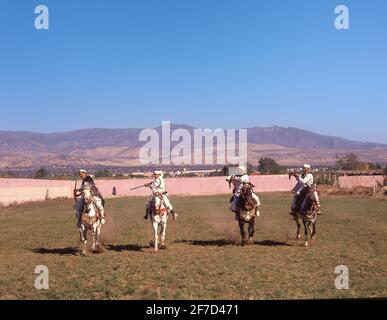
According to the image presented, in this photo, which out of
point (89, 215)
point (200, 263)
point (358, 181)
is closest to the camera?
point (200, 263)

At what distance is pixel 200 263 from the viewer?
1405cm

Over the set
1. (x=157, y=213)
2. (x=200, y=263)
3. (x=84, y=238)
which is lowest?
(x=200, y=263)

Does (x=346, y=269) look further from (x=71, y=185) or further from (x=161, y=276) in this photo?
(x=71, y=185)

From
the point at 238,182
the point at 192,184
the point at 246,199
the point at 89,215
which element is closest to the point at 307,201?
the point at 246,199

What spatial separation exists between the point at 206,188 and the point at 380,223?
37.4 m

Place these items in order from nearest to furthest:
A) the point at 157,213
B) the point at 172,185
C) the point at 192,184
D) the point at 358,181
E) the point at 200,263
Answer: the point at 200,263, the point at 157,213, the point at 172,185, the point at 192,184, the point at 358,181

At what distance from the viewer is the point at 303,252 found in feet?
52.2

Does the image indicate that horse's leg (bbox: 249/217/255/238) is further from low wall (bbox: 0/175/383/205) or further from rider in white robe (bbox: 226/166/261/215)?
low wall (bbox: 0/175/383/205)

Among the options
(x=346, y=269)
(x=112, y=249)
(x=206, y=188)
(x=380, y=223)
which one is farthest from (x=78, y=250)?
(x=206, y=188)

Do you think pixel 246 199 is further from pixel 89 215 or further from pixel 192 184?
pixel 192 184

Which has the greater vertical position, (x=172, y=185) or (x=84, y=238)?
(x=84, y=238)

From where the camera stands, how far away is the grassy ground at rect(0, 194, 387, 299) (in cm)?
1070

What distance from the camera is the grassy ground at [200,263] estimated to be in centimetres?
1070
